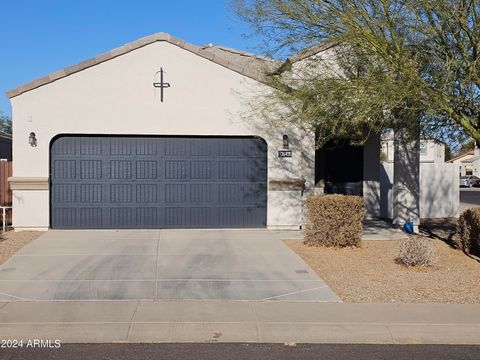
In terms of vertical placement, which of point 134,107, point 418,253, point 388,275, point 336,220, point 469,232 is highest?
point 134,107

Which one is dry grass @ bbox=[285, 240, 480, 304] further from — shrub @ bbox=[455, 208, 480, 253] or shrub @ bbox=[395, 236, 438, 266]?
shrub @ bbox=[455, 208, 480, 253]

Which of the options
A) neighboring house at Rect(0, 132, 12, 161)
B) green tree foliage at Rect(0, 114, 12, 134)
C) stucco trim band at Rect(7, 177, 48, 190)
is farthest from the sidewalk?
green tree foliage at Rect(0, 114, 12, 134)

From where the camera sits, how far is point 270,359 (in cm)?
599

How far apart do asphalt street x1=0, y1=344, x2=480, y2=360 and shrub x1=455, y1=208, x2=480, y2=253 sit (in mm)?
6013

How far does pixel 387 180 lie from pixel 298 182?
19.3 feet

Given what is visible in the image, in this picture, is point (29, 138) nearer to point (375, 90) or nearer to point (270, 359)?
point (375, 90)

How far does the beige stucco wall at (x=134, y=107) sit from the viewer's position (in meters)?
14.6

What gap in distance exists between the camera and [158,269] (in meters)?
10.2

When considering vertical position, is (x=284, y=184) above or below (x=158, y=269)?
above

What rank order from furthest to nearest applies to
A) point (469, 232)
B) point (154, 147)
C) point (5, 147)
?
1. point (5, 147)
2. point (154, 147)
3. point (469, 232)

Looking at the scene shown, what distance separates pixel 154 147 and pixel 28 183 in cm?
321

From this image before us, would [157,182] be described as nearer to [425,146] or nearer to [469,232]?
[425,146]

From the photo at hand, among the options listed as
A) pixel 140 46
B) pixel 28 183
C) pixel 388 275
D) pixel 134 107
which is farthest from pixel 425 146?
pixel 28 183

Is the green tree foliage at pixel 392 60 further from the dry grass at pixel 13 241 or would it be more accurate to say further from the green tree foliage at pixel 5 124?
the green tree foliage at pixel 5 124
